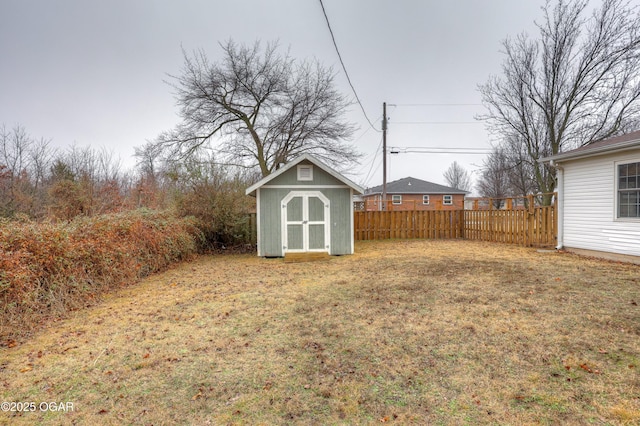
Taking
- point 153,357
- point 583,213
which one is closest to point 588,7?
point 583,213

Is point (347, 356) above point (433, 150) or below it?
below

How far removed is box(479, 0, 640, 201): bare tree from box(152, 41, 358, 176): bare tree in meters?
7.98

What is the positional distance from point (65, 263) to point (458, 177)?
51.4 metres

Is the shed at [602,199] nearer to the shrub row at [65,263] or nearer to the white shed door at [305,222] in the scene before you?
the white shed door at [305,222]

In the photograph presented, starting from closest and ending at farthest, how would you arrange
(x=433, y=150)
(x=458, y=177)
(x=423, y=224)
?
(x=423, y=224)
(x=433, y=150)
(x=458, y=177)

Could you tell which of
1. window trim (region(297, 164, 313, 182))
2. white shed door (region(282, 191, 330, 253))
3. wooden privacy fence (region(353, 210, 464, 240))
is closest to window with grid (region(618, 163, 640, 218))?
wooden privacy fence (region(353, 210, 464, 240))

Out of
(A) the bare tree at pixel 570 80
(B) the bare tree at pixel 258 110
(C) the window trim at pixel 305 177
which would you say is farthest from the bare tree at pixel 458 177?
(C) the window trim at pixel 305 177

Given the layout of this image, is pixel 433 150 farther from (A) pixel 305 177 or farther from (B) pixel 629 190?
(A) pixel 305 177

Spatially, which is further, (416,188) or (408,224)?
(416,188)

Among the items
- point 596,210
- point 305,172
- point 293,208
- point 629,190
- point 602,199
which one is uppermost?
point 305,172

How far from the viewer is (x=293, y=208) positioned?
31.7ft

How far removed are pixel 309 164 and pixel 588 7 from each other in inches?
505

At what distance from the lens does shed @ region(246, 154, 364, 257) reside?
9.60 m

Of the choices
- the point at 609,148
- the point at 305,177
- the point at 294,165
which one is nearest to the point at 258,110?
the point at 294,165
